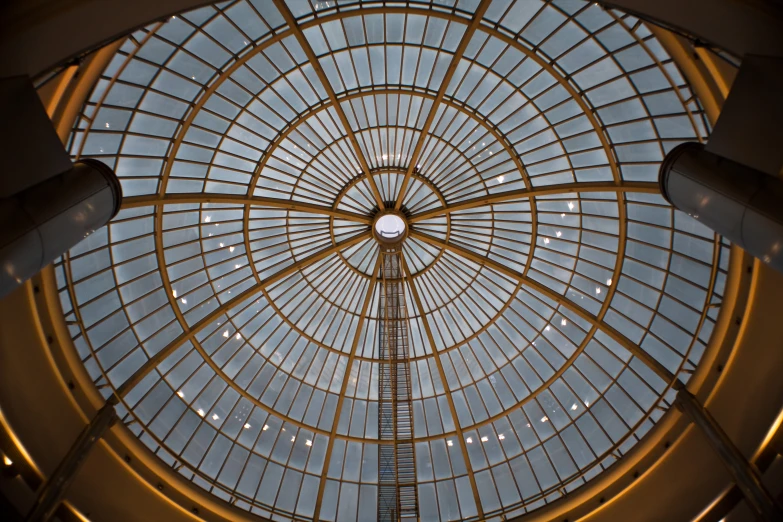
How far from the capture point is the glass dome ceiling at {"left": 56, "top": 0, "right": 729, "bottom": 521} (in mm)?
16766

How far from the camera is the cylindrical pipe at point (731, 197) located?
8820mm

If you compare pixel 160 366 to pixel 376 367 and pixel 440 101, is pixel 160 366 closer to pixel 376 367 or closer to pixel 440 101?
pixel 376 367

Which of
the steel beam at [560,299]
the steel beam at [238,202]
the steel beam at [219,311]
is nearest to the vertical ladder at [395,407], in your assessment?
the steel beam at [560,299]

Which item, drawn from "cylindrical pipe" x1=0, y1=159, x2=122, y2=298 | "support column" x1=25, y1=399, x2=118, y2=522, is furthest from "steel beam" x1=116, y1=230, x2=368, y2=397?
"cylindrical pipe" x1=0, y1=159, x2=122, y2=298

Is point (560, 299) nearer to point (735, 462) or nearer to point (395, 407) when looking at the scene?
point (735, 462)

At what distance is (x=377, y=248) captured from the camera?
24.0 metres

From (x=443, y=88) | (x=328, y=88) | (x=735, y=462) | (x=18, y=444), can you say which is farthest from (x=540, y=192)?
(x=18, y=444)

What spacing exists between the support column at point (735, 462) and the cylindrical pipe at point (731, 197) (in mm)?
8204

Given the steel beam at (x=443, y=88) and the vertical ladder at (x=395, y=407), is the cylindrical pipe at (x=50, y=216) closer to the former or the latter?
the steel beam at (x=443, y=88)

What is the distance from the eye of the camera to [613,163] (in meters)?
18.6

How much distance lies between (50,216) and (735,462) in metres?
18.4

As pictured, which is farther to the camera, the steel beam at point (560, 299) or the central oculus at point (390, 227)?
the central oculus at point (390, 227)

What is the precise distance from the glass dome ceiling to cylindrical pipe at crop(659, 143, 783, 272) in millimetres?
6393

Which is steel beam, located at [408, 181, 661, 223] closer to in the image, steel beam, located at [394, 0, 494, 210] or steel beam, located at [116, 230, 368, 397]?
steel beam, located at [394, 0, 494, 210]
